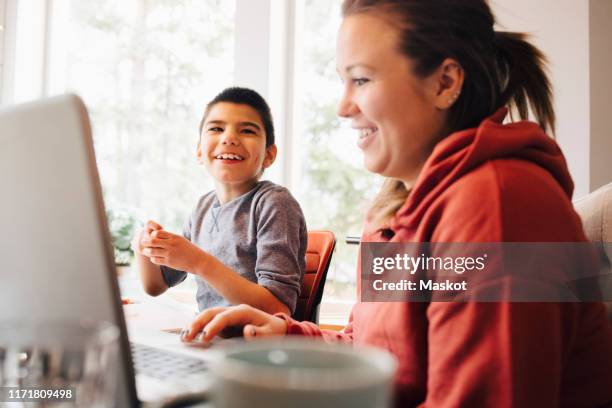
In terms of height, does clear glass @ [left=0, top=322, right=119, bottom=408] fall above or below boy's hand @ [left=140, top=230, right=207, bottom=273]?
above

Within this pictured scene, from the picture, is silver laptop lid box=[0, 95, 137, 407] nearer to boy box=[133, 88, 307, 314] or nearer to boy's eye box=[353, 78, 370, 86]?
boy's eye box=[353, 78, 370, 86]

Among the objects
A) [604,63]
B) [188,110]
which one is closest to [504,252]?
[604,63]

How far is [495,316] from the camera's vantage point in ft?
1.84

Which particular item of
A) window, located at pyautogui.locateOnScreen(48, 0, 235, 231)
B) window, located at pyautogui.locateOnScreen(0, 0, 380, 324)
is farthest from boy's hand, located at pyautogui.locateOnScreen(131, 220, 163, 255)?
window, located at pyautogui.locateOnScreen(48, 0, 235, 231)

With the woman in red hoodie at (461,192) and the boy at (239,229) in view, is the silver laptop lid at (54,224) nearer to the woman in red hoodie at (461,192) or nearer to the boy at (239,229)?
the woman in red hoodie at (461,192)

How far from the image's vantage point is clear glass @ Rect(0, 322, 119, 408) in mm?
331

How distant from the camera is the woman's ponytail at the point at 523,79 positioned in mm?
848

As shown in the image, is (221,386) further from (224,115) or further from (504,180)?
(224,115)

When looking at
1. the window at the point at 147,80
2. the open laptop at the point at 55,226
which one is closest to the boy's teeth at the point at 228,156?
the open laptop at the point at 55,226

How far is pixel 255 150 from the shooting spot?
1.62m

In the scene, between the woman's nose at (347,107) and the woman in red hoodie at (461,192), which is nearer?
the woman in red hoodie at (461,192)

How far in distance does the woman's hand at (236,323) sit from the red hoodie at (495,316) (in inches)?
7.9

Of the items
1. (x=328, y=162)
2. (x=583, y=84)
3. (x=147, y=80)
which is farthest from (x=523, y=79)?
(x=147, y=80)

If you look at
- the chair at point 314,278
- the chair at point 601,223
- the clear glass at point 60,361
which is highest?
the chair at point 601,223
